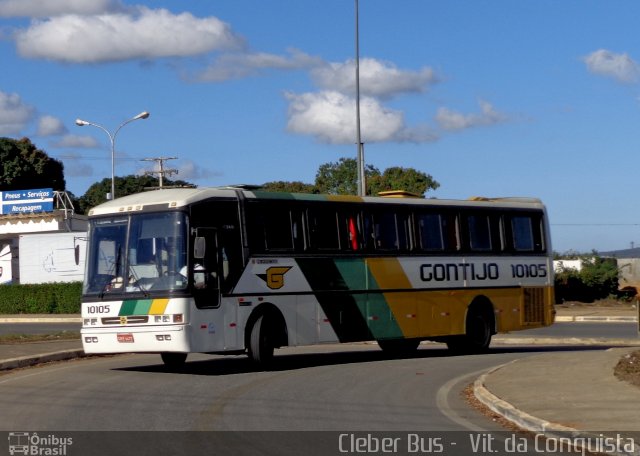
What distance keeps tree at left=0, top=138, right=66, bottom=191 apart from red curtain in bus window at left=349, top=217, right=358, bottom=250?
90933 mm

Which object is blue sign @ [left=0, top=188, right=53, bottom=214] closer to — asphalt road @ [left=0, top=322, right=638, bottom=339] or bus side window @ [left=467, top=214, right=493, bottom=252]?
asphalt road @ [left=0, top=322, right=638, bottom=339]

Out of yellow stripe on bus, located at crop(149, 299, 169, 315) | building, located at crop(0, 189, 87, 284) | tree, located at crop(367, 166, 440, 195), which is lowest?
yellow stripe on bus, located at crop(149, 299, 169, 315)

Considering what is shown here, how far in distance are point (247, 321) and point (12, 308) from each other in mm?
42572

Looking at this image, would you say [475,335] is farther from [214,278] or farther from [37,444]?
[37,444]

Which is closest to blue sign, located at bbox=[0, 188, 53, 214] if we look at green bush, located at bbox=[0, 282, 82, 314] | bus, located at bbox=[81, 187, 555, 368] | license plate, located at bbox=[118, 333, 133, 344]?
green bush, located at bbox=[0, 282, 82, 314]

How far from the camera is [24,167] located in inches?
4311

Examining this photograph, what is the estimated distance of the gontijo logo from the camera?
20562 millimetres

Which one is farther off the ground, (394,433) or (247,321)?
(247,321)

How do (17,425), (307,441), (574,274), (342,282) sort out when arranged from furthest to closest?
(574,274) < (342,282) < (17,425) < (307,441)

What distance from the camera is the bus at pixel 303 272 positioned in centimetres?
1911

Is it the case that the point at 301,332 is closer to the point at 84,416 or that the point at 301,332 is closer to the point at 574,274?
the point at 84,416

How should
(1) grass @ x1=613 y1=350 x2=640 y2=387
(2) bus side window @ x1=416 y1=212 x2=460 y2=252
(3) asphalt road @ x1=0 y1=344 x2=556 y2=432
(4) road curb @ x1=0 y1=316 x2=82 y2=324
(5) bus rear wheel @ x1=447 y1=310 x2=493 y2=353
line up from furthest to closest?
(4) road curb @ x1=0 y1=316 x2=82 y2=324
(5) bus rear wheel @ x1=447 y1=310 x2=493 y2=353
(2) bus side window @ x1=416 y1=212 x2=460 y2=252
(1) grass @ x1=613 y1=350 x2=640 y2=387
(3) asphalt road @ x1=0 y1=344 x2=556 y2=432

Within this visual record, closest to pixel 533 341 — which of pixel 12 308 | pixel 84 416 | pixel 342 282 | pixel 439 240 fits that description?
pixel 439 240

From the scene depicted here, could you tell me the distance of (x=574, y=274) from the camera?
5606cm
